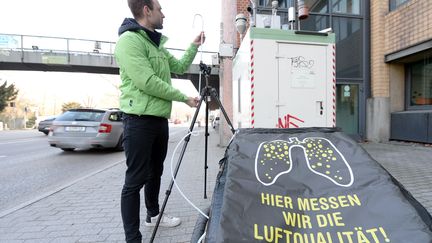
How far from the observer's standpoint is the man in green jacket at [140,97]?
225cm

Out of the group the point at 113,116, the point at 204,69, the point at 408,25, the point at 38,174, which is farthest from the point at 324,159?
the point at 113,116

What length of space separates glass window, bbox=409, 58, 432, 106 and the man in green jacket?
9.10 metres

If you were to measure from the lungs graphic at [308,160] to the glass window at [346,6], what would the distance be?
1005 centimetres

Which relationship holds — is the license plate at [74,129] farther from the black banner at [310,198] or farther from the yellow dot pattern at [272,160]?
the yellow dot pattern at [272,160]

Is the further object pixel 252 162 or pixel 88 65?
pixel 88 65

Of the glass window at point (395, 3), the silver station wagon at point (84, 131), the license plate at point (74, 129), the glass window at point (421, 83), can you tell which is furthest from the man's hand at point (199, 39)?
the glass window at point (395, 3)

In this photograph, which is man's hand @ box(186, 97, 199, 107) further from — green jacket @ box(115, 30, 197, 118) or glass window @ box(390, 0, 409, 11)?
glass window @ box(390, 0, 409, 11)

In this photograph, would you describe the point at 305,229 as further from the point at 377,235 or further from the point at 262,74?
the point at 262,74

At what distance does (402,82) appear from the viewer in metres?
9.70

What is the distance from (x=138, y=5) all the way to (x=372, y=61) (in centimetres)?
967

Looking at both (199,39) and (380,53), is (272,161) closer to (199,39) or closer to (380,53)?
(199,39)

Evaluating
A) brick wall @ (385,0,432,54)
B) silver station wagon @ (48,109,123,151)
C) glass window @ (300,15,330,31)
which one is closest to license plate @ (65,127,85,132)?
silver station wagon @ (48,109,123,151)

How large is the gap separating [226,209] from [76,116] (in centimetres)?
967

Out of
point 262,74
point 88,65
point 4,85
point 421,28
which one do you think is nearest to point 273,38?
point 262,74
